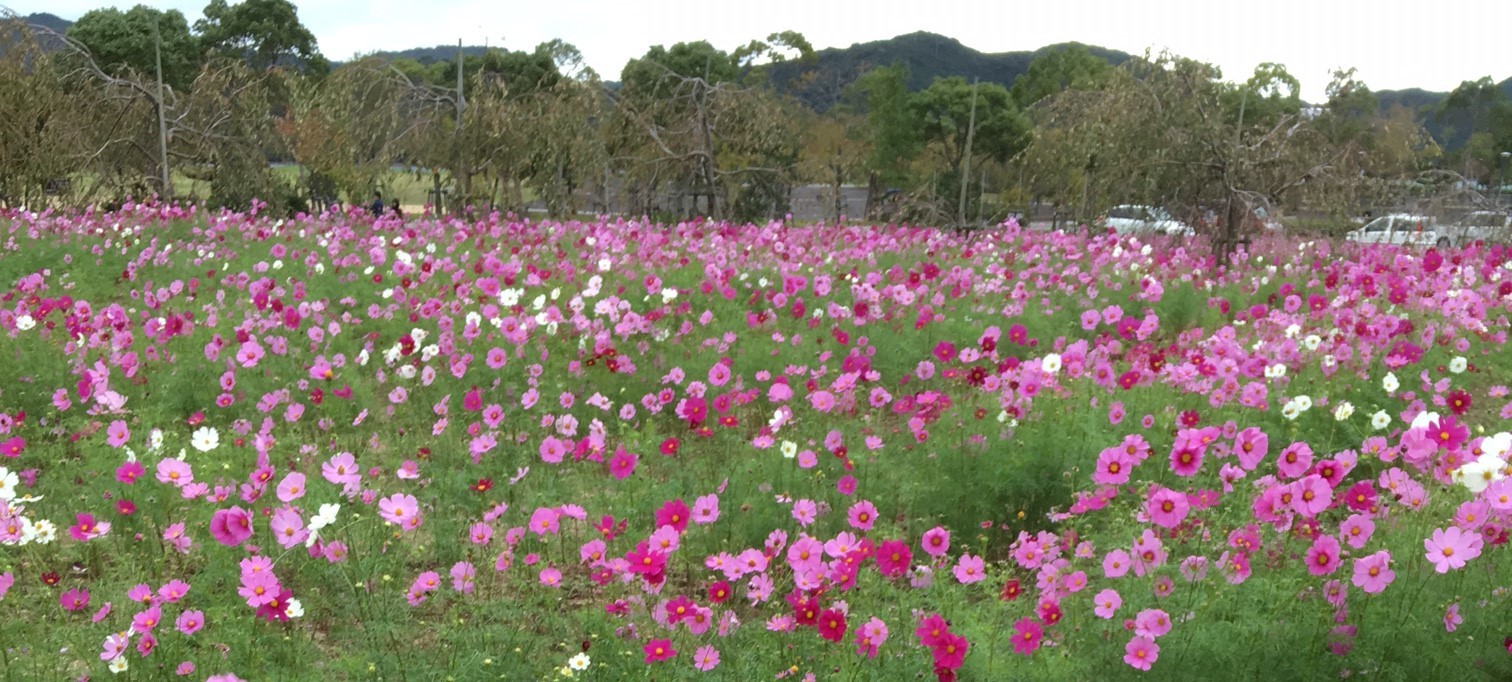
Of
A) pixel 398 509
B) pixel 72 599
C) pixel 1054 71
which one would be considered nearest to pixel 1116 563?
pixel 398 509

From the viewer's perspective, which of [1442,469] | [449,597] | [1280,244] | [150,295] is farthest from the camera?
Result: [1280,244]

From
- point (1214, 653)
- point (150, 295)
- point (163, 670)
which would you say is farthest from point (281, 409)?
point (1214, 653)

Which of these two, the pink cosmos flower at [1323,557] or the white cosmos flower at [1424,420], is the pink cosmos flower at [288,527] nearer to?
the pink cosmos flower at [1323,557]

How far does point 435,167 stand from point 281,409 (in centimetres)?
1130

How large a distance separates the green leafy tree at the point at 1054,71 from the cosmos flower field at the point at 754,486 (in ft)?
110

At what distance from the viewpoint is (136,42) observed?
144ft

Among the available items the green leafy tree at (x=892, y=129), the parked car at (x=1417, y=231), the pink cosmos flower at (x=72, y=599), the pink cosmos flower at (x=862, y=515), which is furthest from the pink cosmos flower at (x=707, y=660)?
the green leafy tree at (x=892, y=129)

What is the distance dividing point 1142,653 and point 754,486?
1.91 m

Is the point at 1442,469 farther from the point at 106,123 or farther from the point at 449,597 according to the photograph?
the point at 106,123

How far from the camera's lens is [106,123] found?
48.9 ft

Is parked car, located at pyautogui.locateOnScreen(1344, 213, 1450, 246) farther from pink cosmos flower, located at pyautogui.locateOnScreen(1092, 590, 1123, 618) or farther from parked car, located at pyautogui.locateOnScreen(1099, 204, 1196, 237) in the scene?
pink cosmos flower, located at pyautogui.locateOnScreen(1092, 590, 1123, 618)

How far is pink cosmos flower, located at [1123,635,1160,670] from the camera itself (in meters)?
2.10

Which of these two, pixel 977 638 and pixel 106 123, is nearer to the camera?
pixel 977 638

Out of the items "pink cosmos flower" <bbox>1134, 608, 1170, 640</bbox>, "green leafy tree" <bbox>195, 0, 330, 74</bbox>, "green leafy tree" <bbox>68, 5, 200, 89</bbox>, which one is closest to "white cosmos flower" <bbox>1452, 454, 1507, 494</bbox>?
"pink cosmos flower" <bbox>1134, 608, 1170, 640</bbox>
